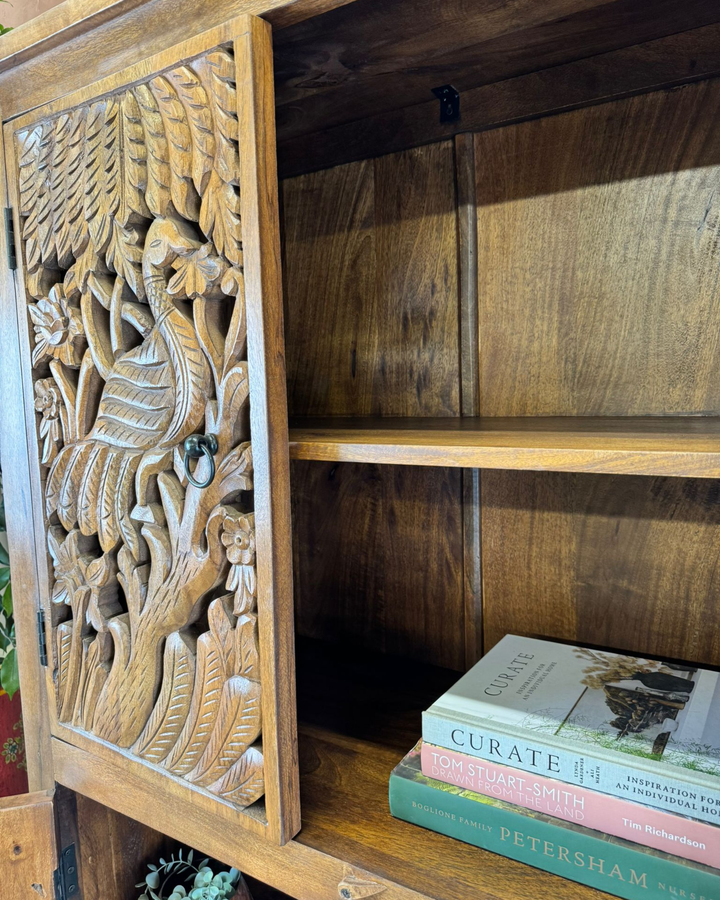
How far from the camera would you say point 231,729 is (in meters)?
0.75

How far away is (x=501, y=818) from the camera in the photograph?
70 cm

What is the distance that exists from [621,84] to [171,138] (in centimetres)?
60

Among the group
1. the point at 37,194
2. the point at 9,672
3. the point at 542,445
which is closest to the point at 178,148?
the point at 37,194

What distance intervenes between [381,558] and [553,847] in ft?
1.83

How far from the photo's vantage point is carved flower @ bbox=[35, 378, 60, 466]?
89 cm

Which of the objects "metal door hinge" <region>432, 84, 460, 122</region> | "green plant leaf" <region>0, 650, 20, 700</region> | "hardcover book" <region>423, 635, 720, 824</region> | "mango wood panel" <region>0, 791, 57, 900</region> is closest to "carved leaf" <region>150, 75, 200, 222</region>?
"metal door hinge" <region>432, 84, 460, 122</region>

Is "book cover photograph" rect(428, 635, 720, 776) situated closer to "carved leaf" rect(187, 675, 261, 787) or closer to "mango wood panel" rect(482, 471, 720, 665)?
"mango wood panel" rect(482, 471, 720, 665)

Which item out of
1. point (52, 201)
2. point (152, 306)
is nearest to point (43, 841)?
point (152, 306)

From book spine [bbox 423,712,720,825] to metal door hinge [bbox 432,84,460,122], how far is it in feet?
2.79

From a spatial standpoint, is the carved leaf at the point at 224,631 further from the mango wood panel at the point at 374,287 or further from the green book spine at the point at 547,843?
the mango wood panel at the point at 374,287

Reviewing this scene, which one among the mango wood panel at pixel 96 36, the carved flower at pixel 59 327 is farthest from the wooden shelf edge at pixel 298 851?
the mango wood panel at pixel 96 36

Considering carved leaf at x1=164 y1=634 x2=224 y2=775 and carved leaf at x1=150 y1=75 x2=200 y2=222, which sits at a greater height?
carved leaf at x1=150 y1=75 x2=200 y2=222

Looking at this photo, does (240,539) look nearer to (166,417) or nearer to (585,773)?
(166,417)

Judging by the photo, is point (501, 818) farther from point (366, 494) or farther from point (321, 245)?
point (321, 245)
